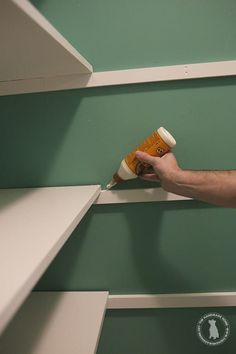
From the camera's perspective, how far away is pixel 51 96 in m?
0.82

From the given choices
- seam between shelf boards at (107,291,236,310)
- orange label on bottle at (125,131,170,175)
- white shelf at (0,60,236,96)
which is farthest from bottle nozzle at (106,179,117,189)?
seam between shelf boards at (107,291,236,310)

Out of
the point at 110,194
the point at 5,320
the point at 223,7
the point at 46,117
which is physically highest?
the point at 223,7

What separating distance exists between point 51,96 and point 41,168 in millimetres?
208

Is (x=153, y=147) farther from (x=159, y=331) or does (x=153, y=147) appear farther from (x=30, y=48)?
(x=159, y=331)

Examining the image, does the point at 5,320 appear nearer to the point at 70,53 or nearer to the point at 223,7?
the point at 70,53

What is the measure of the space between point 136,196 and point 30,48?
1.55 feet

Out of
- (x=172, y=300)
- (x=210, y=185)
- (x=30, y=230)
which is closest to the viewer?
(x=30, y=230)

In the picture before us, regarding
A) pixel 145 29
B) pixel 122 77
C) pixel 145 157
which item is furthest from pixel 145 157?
pixel 145 29

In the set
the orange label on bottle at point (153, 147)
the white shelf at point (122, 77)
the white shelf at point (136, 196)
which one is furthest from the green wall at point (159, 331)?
the white shelf at point (122, 77)

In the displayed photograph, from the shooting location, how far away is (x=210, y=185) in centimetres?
70

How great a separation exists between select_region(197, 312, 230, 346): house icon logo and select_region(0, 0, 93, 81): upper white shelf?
84 centimetres

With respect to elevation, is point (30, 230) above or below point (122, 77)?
below

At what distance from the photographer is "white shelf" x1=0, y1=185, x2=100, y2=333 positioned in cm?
35

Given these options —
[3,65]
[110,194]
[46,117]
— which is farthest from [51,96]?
[110,194]
